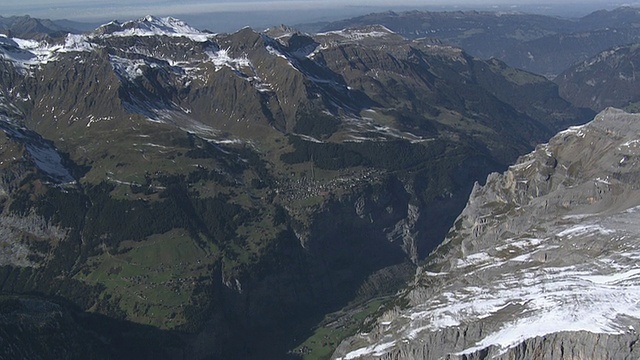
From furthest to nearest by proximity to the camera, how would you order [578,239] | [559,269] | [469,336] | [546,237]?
[546,237], [578,239], [559,269], [469,336]

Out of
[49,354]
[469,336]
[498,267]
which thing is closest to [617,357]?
[469,336]

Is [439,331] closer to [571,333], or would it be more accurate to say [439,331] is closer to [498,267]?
[571,333]

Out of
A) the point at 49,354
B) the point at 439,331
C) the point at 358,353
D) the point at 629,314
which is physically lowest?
the point at 49,354

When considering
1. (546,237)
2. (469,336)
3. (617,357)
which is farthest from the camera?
(546,237)

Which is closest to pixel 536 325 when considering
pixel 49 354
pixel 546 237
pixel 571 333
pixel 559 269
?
pixel 571 333

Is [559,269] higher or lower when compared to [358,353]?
higher

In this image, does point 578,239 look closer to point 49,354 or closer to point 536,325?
point 536,325

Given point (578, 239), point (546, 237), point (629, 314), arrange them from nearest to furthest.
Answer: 1. point (629, 314)
2. point (578, 239)
3. point (546, 237)

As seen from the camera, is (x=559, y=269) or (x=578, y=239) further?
(x=578, y=239)

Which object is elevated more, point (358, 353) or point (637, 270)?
point (637, 270)
